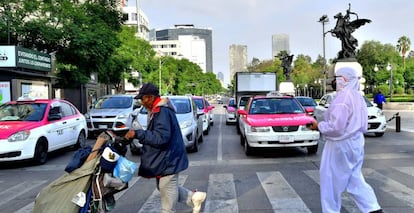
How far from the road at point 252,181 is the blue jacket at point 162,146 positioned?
1742 millimetres

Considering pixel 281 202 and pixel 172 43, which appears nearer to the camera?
pixel 281 202

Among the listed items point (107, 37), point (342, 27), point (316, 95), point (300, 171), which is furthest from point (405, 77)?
point (300, 171)

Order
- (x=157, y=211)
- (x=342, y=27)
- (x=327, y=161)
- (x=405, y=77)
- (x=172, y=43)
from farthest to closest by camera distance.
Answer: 1. (x=172, y=43)
2. (x=405, y=77)
3. (x=342, y=27)
4. (x=157, y=211)
5. (x=327, y=161)

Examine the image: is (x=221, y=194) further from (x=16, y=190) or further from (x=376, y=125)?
(x=376, y=125)

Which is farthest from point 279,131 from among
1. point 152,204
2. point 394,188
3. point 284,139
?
point 152,204

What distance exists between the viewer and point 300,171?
881 centimetres

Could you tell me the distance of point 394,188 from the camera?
6930 millimetres

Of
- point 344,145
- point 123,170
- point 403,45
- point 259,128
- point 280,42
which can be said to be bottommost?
point 259,128

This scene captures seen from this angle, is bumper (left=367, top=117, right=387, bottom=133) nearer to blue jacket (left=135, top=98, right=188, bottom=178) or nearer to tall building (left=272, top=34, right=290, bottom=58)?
blue jacket (left=135, top=98, right=188, bottom=178)

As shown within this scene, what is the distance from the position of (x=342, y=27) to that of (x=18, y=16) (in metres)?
20.2

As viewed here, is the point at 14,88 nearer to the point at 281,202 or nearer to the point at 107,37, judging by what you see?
the point at 107,37

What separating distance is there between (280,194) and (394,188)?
1.89 metres

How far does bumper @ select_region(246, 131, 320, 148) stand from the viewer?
10570 millimetres

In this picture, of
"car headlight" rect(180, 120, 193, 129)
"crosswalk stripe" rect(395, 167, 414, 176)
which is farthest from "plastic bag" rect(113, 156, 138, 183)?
"car headlight" rect(180, 120, 193, 129)
